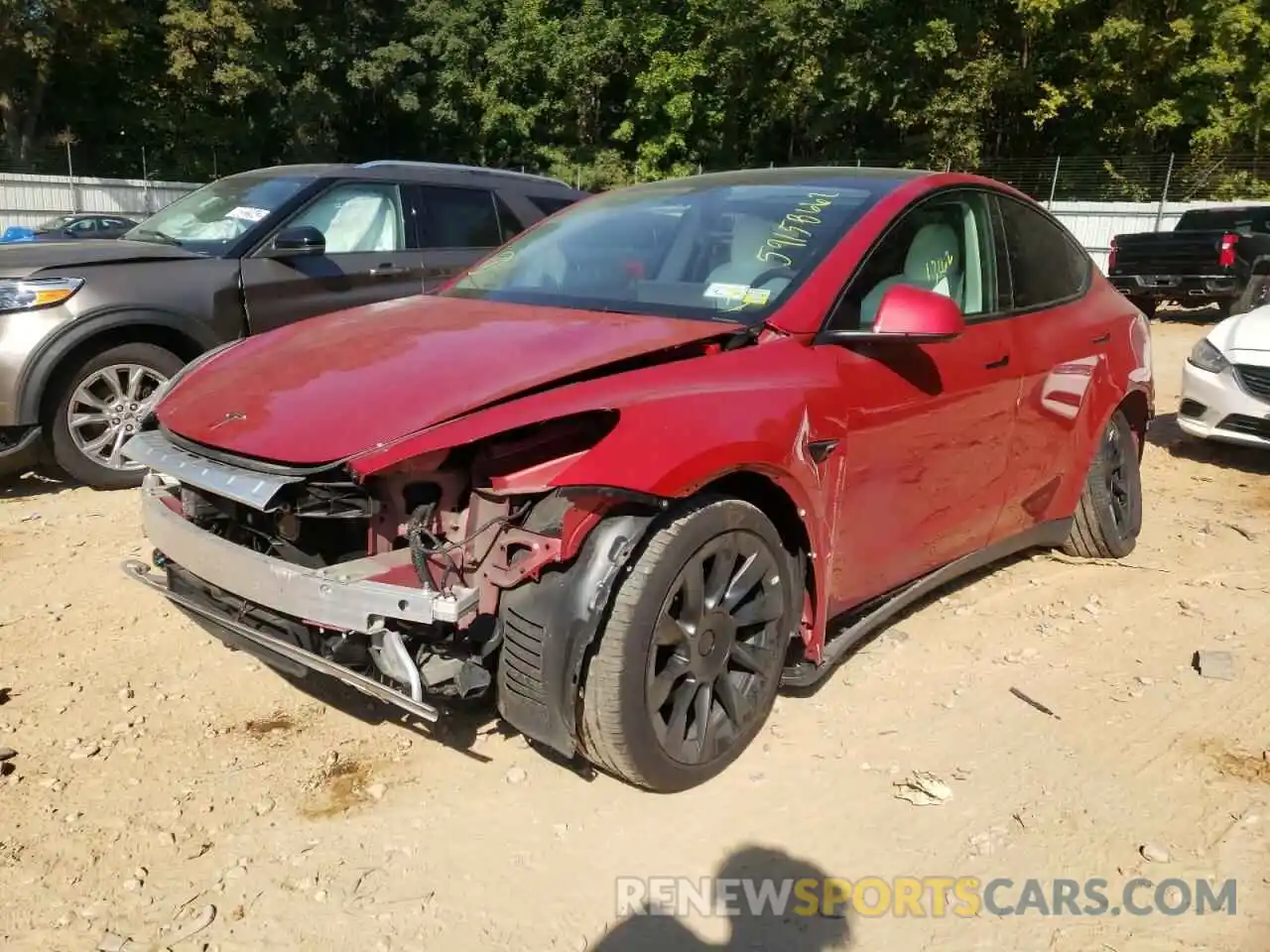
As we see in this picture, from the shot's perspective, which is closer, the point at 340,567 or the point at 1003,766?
the point at 340,567

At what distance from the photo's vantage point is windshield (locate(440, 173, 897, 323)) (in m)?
3.16

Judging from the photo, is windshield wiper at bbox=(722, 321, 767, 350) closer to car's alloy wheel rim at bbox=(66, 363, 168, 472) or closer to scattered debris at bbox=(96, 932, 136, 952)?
scattered debris at bbox=(96, 932, 136, 952)

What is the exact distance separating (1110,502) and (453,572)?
3.31 metres

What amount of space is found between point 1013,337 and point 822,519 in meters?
1.26

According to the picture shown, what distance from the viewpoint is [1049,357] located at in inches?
152

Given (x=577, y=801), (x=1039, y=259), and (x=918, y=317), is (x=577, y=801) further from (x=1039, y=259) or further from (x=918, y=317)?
(x=1039, y=259)

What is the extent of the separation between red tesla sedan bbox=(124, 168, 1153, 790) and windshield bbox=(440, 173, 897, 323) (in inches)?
0.5

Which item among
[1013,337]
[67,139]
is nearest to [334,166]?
[1013,337]

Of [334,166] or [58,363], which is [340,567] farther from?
[334,166]

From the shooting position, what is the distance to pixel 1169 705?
345cm

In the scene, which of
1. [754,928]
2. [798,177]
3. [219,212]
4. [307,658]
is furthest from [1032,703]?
[219,212]

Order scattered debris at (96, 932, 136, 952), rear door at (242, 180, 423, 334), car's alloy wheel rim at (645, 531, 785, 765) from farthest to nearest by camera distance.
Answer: rear door at (242, 180, 423, 334)
car's alloy wheel rim at (645, 531, 785, 765)
scattered debris at (96, 932, 136, 952)

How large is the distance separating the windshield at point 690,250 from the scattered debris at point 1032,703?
1.62 m

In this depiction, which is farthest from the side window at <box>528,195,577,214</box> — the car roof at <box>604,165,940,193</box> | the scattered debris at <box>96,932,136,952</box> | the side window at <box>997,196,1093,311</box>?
the scattered debris at <box>96,932,136,952</box>
